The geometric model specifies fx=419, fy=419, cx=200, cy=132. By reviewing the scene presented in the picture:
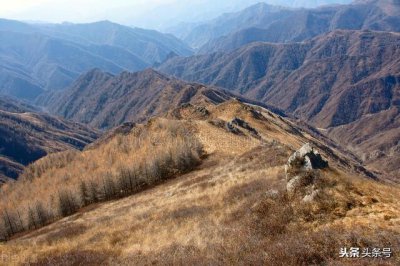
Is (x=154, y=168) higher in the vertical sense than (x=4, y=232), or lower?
higher

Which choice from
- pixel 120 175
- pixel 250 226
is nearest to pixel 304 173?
pixel 250 226

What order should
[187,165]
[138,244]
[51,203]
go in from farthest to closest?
[51,203] < [187,165] < [138,244]

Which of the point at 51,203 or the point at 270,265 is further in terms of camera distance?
the point at 51,203

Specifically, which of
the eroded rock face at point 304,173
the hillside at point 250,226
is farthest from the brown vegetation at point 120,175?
the eroded rock face at point 304,173

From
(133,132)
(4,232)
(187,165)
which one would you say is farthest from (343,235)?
(133,132)

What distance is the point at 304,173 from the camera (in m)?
24.7

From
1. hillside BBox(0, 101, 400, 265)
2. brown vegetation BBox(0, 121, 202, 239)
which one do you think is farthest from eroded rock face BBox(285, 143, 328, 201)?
brown vegetation BBox(0, 121, 202, 239)

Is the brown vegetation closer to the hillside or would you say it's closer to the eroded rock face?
the hillside

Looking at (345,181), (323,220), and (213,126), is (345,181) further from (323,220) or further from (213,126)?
(213,126)

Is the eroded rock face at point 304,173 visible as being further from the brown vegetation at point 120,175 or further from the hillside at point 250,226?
the brown vegetation at point 120,175

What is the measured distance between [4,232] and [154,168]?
114 feet

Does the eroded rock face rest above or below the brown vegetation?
above

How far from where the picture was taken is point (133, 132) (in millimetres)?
115938

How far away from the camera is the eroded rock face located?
77.6ft
